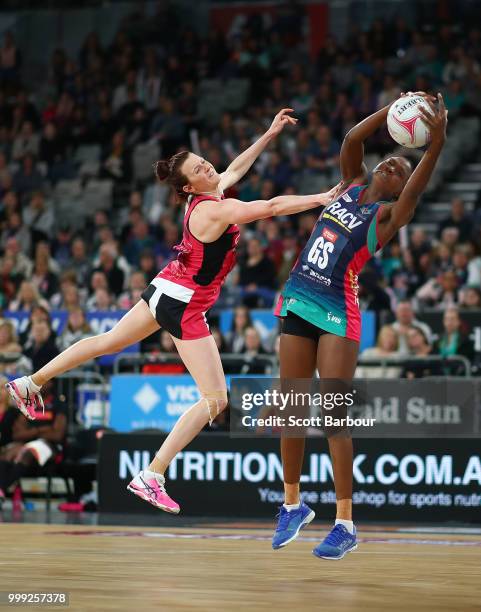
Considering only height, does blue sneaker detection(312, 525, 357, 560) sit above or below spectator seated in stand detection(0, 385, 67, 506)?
above

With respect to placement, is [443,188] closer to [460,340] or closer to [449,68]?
[449,68]

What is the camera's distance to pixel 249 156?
9250 mm

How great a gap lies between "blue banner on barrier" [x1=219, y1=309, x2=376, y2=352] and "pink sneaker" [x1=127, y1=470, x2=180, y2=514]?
6426 millimetres

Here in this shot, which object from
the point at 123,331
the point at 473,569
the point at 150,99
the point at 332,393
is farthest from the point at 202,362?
the point at 150,99

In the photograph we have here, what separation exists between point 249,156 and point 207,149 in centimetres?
1185

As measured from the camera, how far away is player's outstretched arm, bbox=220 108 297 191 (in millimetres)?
8938

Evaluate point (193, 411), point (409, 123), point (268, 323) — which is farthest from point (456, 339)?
point (409, 123)

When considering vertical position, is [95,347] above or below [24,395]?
above

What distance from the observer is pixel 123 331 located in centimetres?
862

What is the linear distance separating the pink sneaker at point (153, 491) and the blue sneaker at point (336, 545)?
1.22 metres

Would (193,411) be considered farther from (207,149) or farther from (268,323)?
(207,149)

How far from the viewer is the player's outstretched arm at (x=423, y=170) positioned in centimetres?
739

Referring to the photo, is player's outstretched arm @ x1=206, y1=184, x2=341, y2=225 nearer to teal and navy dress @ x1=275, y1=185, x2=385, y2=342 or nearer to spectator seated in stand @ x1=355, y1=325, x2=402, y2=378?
teal and navy dress @ x1=275, y1=185, x2=385, y2=342

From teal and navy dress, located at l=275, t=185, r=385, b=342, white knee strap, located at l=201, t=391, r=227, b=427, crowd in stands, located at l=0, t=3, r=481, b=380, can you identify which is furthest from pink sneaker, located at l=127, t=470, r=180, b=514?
crowd in stands, located at l=0, t=3, r=481, b=380
